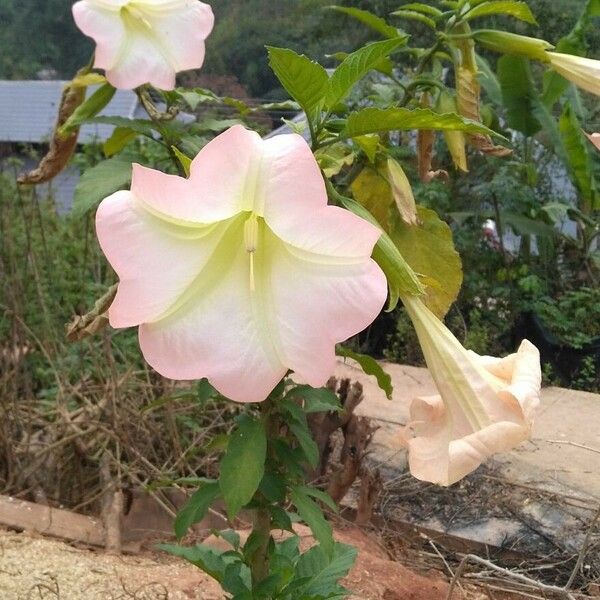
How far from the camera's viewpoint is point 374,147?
0.72m

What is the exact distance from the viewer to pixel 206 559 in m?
0.95

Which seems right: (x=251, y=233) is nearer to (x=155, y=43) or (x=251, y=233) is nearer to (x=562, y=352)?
(x=155, y=43)

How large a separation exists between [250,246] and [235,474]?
278 millimetres

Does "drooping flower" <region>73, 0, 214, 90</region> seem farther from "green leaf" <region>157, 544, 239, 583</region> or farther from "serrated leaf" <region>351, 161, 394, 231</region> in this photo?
"green leaf" <region>157, 544, 239, 583</region>

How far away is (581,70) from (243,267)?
48cm

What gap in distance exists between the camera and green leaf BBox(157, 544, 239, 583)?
3.02 feet

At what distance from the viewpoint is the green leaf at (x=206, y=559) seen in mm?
922

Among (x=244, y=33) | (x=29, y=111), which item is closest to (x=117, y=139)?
(x=244, y=33)

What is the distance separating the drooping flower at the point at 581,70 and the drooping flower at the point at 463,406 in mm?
354

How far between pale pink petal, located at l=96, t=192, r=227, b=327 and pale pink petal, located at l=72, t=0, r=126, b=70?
1.34 ft

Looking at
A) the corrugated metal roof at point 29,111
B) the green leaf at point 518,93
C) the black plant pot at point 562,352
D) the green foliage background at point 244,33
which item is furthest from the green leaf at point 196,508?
the corrugated metal roof at point 29,111

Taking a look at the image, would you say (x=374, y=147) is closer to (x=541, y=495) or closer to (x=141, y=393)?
(x=541, y=495)

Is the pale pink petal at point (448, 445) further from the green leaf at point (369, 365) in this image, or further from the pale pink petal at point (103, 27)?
the pale pink petal at point (103, 27)

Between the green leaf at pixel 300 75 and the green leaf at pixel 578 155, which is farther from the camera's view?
the green leaf at pixel 578 155
